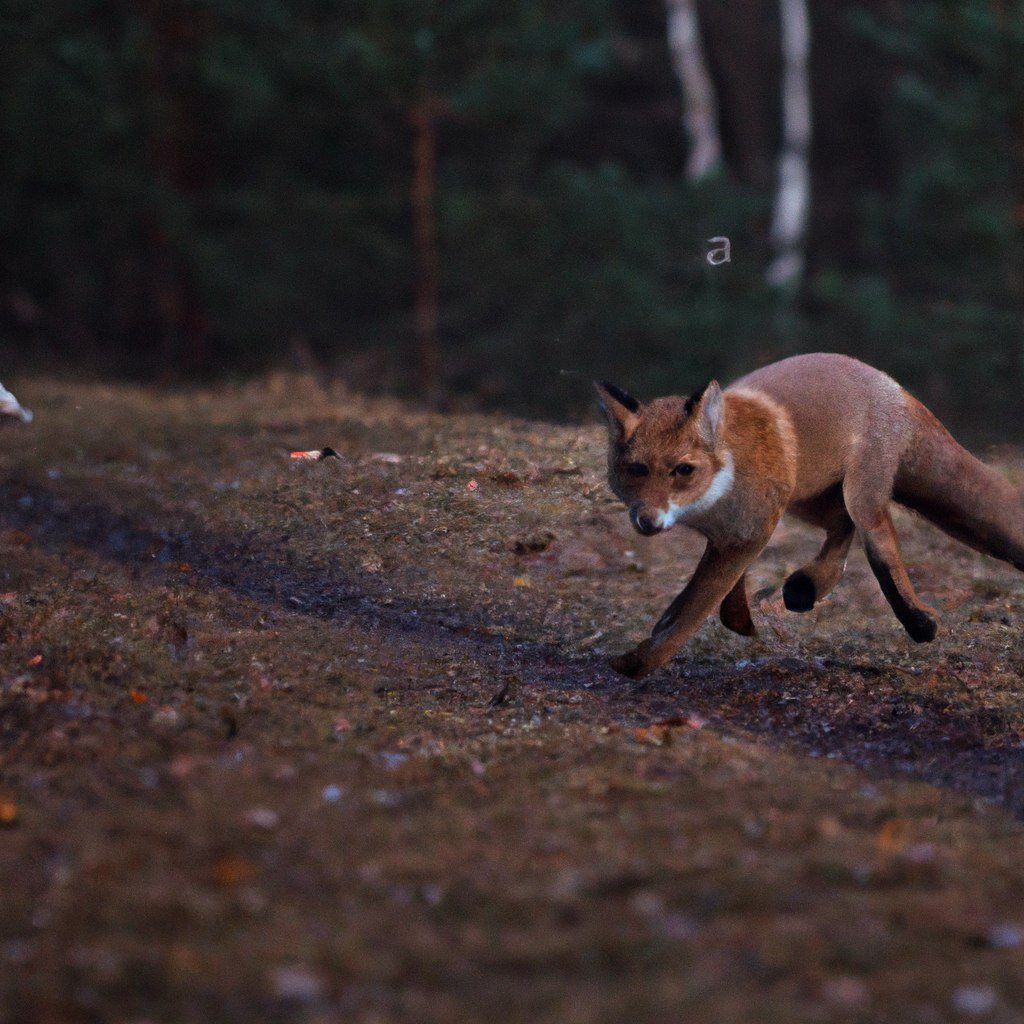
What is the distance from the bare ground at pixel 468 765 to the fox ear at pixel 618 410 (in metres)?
1.17

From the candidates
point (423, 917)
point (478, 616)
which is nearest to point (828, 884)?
point (423, 917)

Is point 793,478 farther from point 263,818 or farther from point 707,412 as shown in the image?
point 263,818

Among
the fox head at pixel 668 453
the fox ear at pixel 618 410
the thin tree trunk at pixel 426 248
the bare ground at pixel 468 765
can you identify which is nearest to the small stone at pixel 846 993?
the bare ground at pixel 468 765

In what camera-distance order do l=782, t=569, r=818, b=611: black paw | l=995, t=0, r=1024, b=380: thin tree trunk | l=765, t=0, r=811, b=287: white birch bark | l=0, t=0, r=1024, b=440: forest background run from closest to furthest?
1. l=782, t=569, r=818, b=611: black paw
2. l=0, t=0, r=1024, b=440: forest background
3. l=995, t=0, r=1024, b=380: thin tree trunk
4. l=765, t=0, r=811, b=287: white birch bark

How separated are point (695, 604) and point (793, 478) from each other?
2.25ft

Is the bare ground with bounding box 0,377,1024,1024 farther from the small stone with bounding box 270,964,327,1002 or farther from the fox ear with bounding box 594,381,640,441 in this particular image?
the fox ear with bounding box 594,381,640,441

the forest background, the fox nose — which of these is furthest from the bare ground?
the forest background

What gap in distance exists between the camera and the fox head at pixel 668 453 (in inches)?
217

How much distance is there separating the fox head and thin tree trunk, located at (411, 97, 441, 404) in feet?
37.1

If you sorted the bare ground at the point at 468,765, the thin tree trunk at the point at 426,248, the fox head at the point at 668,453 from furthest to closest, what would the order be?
the thin tree trunk at the point at 426,248 → the fox head at the point at 668,453 → the bare ground at the point at 468,765

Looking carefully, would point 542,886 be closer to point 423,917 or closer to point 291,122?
point 423,917

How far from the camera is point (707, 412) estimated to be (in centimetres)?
559

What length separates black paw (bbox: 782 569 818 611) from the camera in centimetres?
641

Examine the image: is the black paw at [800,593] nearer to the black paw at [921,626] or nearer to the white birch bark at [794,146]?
the black paw at [921,626]
